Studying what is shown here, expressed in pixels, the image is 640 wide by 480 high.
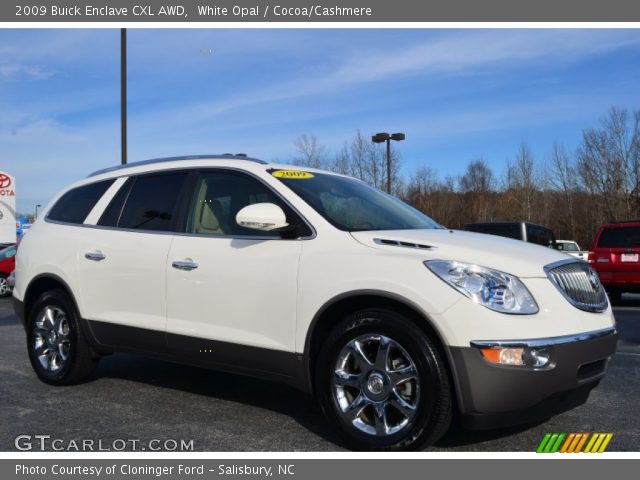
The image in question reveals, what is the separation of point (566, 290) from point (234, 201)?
2372 mm

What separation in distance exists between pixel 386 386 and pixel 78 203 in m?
3.53

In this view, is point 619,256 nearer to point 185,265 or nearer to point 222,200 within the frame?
point 222,200

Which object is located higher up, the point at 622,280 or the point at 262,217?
the point at 262,217

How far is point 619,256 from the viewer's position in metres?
13.1

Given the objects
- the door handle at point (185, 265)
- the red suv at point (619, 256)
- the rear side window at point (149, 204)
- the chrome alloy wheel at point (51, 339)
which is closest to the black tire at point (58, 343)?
the chrome alloy wheel at point (51, 339)

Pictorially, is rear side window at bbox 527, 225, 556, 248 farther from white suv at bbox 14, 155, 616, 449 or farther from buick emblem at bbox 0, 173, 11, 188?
buick emblem at bbox 0, 173, 11, 188

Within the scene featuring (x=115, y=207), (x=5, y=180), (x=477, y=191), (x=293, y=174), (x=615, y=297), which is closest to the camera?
(x=293, y=174)

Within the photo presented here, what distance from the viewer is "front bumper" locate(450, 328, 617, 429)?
343 cm

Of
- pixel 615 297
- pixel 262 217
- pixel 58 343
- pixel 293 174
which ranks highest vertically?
pixel 293 174

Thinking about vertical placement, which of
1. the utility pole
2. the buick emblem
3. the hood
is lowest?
the hood

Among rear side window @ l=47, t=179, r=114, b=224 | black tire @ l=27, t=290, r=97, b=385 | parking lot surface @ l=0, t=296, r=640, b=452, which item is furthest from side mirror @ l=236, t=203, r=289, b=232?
black tire @ l=27, t=290, r=97, b=385

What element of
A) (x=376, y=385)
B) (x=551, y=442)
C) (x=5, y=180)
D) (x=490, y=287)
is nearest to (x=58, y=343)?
(x=376, y=385)

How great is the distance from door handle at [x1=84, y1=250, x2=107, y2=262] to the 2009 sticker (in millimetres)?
1624
